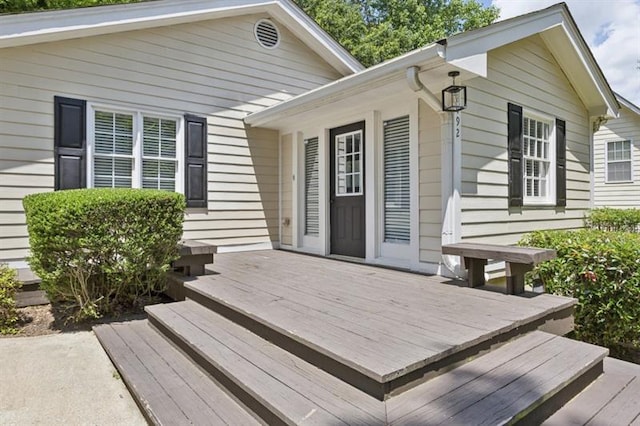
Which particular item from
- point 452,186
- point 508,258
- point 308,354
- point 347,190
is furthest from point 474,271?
point 347,190

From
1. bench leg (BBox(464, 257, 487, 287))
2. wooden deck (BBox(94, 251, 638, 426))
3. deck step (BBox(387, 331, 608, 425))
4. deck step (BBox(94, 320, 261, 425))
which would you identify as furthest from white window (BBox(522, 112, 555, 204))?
deck step (BBox(94, 320, 261, 425))

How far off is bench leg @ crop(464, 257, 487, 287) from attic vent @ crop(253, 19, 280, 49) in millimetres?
5066

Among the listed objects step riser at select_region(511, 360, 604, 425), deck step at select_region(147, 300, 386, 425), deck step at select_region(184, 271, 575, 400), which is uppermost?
deck step at select_region(184, 271, 575, 400)

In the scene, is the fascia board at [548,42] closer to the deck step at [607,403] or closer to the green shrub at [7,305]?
the deck step at [607,403]

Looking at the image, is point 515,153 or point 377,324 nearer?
point 377,324

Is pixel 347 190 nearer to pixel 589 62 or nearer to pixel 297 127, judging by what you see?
pixel 297 127

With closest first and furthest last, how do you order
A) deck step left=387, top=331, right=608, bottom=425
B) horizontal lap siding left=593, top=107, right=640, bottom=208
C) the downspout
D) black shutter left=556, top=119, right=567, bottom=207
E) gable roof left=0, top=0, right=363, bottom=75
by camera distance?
deck step left=387, top=331, right=608, bottom=425
the downspout
gable roof left=0, top=0, right=363, bottom=75
black shutter left=556, top=119, right=567, bottom=207
horizontal lap siding left=593, top=107, right=640, bottom=208

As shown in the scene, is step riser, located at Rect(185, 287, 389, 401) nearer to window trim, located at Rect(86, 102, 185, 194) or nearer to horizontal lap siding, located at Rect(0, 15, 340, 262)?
window trim, located at Rect(86, 102, 185, 194)

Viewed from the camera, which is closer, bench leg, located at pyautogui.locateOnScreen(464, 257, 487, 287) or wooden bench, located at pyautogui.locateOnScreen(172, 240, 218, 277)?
bench leg, located at pyautogui.locateOnScreen(464, 257, 487, 287)

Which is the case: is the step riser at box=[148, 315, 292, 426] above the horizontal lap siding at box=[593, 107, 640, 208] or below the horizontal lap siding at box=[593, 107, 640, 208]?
below

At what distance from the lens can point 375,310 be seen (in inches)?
117

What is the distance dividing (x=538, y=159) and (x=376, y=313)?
4130 millimetres

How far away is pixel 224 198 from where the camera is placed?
249 inches

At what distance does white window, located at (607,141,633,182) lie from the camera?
10984 mm
